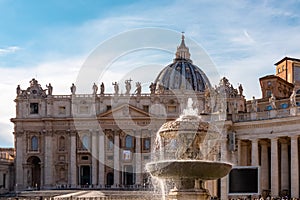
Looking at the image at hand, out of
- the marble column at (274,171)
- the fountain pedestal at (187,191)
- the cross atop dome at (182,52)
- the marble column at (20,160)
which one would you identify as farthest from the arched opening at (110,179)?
the fountain pedestal at (187,191)

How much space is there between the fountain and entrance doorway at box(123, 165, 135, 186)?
233 feet

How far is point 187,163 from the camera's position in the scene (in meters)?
23.9

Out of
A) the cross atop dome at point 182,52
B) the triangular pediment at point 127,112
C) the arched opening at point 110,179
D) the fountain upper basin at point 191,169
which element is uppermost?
the cross atop dome at point 182,52

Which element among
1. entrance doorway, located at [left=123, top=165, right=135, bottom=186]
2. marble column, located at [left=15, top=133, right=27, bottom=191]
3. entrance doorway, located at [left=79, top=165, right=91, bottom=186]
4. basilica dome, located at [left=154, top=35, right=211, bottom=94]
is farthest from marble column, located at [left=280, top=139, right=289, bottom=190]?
basilica dome, located at [left=154, top=35, right=211, bottom=94]

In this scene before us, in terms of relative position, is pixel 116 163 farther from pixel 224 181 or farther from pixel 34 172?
pixel 224 181

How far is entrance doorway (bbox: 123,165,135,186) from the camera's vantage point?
97706 millimetres

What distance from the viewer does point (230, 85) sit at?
9225 centimetres

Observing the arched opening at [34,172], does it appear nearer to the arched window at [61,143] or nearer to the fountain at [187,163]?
the arched window at [61,143]

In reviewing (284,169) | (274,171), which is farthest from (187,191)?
(284,169)

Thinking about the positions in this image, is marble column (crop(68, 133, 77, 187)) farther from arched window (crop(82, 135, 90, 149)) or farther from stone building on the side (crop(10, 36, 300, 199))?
arched window (crop(82, 135, 90, 149))

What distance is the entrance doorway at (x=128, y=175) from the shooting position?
97706mm

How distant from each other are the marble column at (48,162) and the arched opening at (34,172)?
202 centimetres

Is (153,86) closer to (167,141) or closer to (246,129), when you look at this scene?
(246,129)

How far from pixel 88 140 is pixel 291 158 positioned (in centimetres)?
5217
